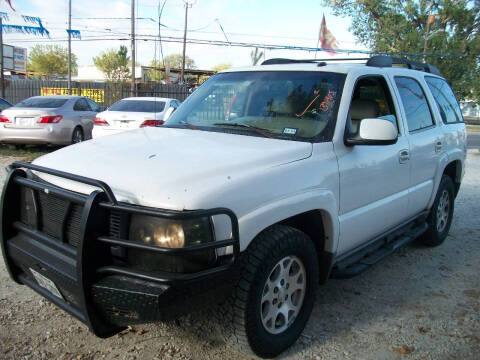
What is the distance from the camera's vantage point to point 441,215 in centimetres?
523

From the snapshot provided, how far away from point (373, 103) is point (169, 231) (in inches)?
97.9

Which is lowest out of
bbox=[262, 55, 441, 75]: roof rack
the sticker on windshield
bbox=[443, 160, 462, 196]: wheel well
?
bbox=[443, 160, 462, 196]: wheel well

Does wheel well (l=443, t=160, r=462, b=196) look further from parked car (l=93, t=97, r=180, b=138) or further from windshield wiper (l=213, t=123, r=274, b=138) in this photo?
parked car (l=93, t=97, r=180, b=138)

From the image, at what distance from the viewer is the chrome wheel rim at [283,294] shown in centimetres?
272

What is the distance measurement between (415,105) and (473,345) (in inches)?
91.3

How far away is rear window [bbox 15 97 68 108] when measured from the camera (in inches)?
440

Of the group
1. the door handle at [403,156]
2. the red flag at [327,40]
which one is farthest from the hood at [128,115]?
the red flag at [327,40]

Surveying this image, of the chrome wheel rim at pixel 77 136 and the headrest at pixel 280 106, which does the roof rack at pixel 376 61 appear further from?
the chrome wheel rim at pixel 77 136

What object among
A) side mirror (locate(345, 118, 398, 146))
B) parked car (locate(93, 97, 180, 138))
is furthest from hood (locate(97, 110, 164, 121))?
side mirror (locate(345, 118, 398, 146))

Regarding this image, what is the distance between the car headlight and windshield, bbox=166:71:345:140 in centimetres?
121

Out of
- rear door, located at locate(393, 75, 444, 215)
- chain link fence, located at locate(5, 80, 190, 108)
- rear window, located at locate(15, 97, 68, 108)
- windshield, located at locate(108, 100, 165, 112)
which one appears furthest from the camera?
chain link fence, located at locate(5, 80, 190, 108)

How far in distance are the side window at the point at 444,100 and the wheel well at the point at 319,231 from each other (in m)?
2.67

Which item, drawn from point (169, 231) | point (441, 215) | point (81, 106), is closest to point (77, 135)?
point (81, 106)

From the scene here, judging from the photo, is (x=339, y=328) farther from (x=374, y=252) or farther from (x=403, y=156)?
(x=403, y=156)
